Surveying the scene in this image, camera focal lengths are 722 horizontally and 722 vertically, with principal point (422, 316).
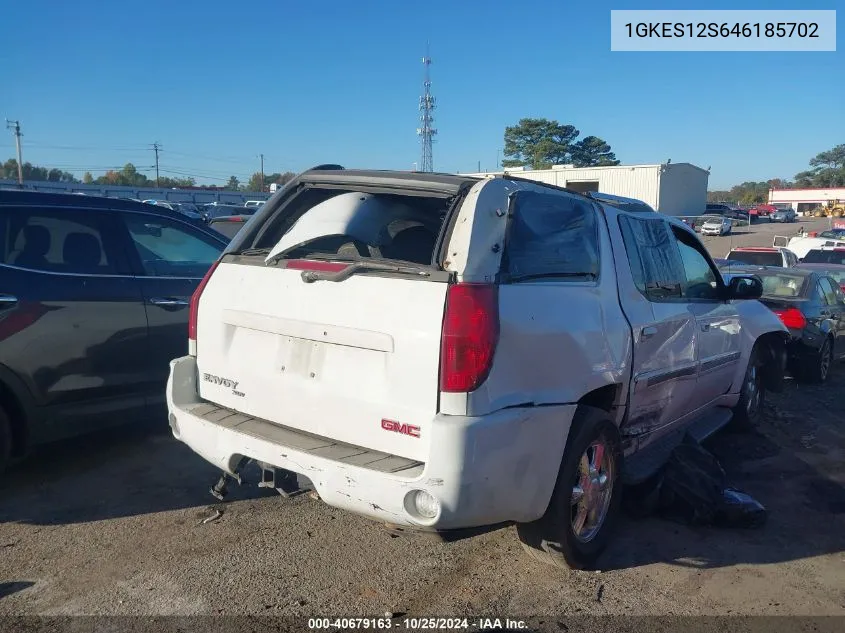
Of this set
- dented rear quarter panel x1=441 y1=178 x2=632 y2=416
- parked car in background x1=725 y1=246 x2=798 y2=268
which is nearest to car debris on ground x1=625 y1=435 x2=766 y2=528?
dented rear quarter panel x1=441 y1=178 x2=632 y2=416

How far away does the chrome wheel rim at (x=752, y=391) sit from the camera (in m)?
6.15

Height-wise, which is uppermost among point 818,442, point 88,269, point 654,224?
point 654,224

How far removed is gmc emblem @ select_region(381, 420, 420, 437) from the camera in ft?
9.66

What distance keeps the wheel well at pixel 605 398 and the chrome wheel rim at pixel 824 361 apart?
5.99 meters

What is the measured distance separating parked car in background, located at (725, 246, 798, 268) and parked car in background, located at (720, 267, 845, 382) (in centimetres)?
595

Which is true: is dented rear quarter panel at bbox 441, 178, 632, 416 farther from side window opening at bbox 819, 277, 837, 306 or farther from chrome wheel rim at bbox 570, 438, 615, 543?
side window opening at bbox 819, 277, 837, 306

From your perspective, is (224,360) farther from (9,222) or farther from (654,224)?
(654,224)

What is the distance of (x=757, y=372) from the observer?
6613mm

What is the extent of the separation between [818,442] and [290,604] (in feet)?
16.2

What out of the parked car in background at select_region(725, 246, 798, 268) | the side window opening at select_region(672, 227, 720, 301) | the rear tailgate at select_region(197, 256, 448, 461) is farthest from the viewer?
the parked car in background at select_region(725, 246, 798, 268)

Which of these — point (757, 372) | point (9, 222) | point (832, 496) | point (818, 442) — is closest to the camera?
point (9, 222)

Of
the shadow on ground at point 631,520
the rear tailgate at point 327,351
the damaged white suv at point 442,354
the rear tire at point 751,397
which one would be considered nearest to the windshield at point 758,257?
the rear tire at point 751,397

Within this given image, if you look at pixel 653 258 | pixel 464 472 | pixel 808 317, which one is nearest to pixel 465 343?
pixel 464 472

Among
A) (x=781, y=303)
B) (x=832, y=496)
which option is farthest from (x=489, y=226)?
(x=781, y=303)
